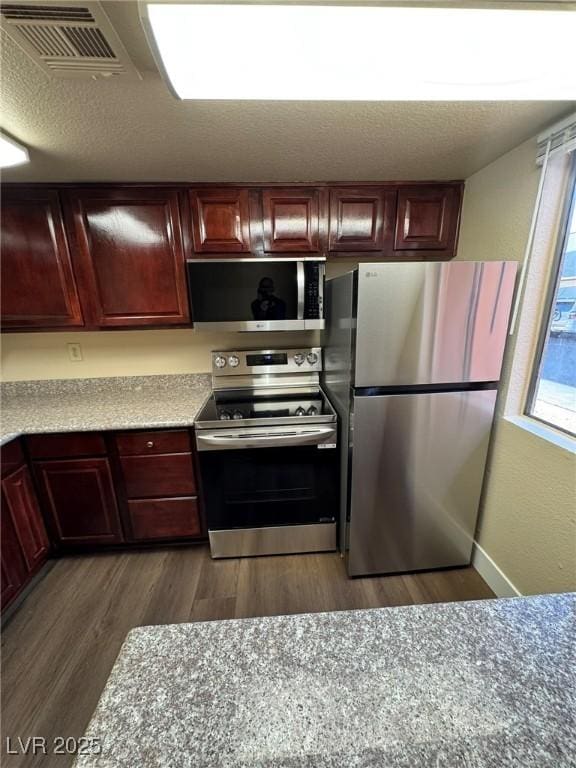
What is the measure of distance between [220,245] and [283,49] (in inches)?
47.7

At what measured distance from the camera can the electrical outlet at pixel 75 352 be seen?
84.6 inches

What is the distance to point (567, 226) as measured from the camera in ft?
4.35

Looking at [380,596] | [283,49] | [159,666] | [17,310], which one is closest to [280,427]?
[380,596]

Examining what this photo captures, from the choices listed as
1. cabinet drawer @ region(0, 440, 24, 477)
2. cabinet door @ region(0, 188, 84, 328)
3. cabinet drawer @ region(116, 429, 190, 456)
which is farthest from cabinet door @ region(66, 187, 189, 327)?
cabinet drawer @ region(0, 440, 24, 477)

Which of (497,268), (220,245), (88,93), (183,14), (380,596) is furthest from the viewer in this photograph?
(220,245)

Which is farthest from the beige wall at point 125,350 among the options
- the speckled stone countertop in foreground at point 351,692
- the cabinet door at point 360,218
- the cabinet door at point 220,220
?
the speckled stone countertop in foreground at point 351,692

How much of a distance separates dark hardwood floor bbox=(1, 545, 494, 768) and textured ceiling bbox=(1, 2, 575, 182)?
84.3 inches

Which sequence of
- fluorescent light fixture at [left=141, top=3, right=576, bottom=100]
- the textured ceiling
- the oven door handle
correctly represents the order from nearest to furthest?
fluorescent light fixture at [left=141, top=3, right=576, bottom=100], the textured ceiling, the oven door handle

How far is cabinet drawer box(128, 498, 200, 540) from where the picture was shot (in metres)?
1.85

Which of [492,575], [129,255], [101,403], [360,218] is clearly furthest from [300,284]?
[492,575]

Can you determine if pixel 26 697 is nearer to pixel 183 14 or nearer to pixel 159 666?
pixel 159 666

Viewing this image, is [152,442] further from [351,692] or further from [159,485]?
[351,692]

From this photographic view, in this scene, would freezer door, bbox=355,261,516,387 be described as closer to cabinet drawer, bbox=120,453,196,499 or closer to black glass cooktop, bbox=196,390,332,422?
black glass cooktop, bbox=196,390,332,422

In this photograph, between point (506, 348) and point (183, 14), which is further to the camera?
point (506, 348)
